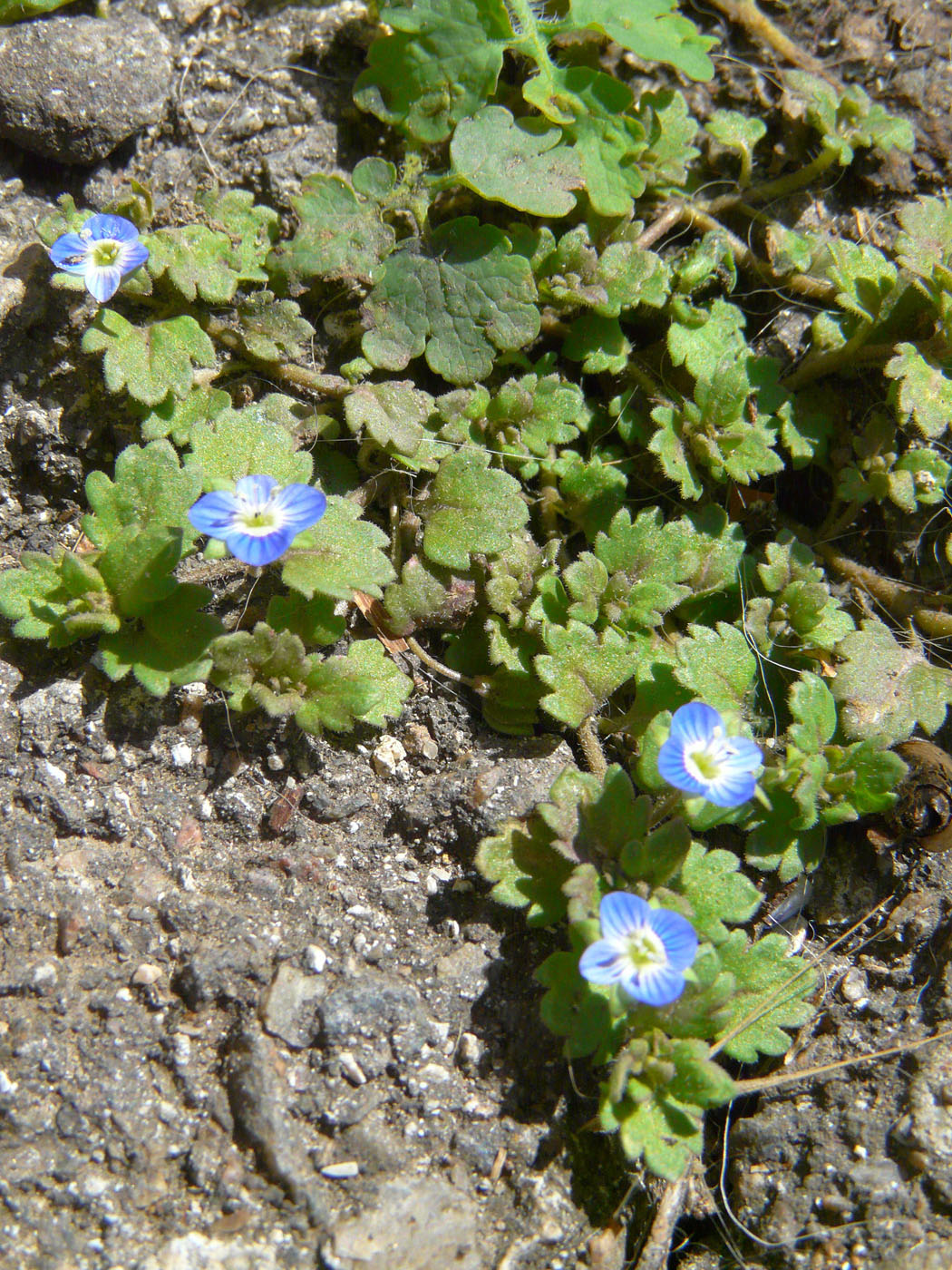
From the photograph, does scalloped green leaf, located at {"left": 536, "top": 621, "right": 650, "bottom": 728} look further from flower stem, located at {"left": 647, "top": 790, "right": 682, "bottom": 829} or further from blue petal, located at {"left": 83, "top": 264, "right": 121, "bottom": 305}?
blue petal, located at {"left": 83, "top": 264, "right": 121, "bottom": 305}

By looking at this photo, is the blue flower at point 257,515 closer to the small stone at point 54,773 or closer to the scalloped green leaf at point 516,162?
the small stone at point 54,773

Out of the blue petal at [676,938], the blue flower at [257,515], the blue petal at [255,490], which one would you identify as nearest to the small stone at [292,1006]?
the blue petal at [676,938]

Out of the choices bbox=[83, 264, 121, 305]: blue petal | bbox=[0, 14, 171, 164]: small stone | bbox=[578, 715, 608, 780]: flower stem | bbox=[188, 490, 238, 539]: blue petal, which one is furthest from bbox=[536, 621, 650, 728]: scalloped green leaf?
bbox=[0, 14, 171, 164]: small stone

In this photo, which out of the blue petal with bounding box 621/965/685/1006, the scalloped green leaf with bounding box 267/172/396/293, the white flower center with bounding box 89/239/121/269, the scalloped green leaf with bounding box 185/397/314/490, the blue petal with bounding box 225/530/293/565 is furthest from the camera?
the scalloped green leaf with bounding box 267/172/396/293

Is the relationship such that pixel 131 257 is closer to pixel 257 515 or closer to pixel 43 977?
pixel 257 515

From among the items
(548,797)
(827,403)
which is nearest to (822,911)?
(548,797)
